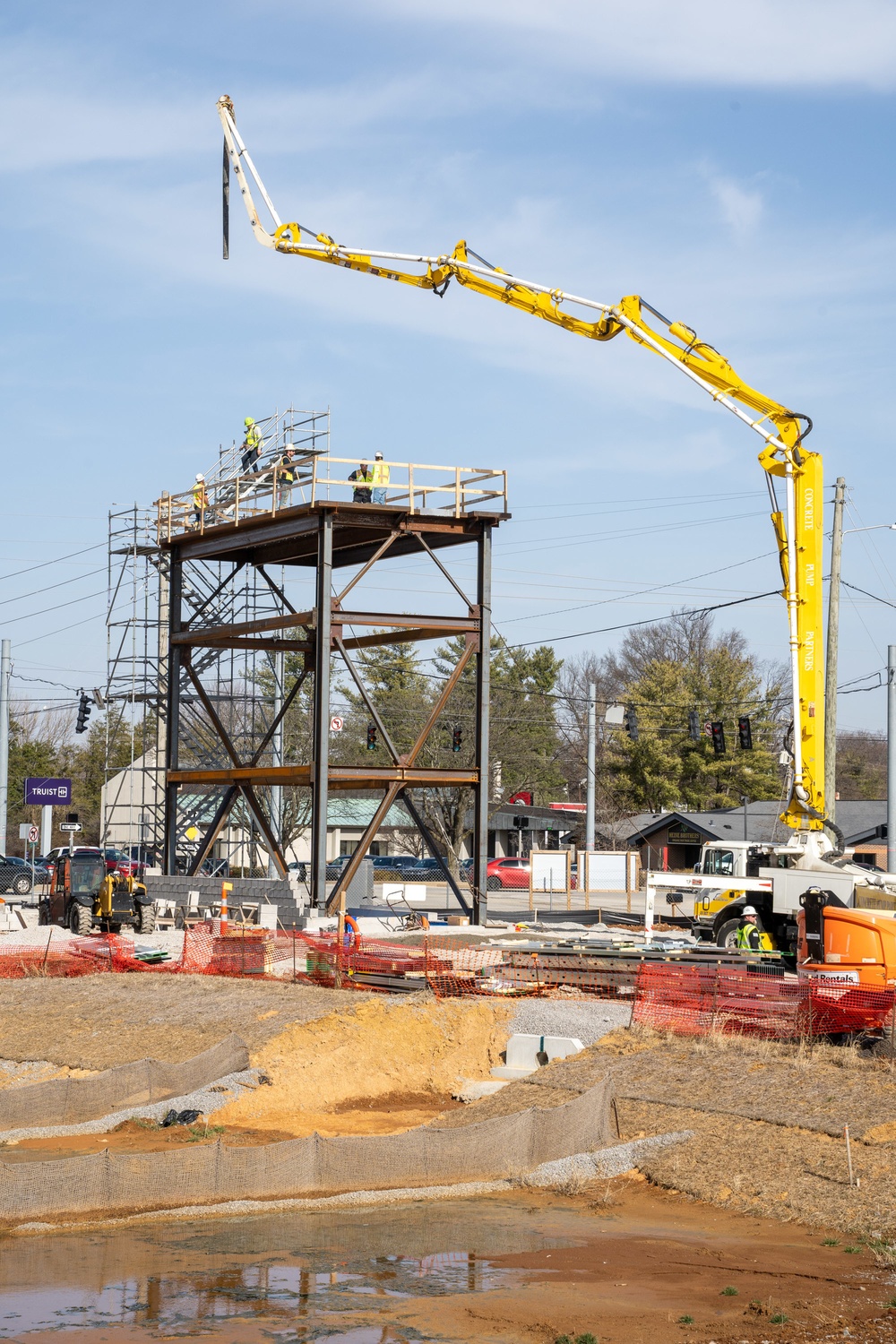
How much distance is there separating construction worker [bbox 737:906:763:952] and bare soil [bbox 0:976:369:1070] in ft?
25.6

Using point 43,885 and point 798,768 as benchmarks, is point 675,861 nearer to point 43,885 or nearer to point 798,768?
point 43,885

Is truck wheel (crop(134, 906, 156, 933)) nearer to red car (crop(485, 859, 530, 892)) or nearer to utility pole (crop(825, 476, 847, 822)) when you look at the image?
utility pole (crop(825, 476, 847, 822))

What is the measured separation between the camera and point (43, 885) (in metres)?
54.9

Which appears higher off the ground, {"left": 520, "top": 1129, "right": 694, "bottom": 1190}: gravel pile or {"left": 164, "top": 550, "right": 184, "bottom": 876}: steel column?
{"left": 164, "top": 550, "right": 184, "bottom": 876}: steel column

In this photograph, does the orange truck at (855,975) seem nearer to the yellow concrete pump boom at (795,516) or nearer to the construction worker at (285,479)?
the yellow concrete pump boom at (795,516)

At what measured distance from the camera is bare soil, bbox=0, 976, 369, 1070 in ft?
70.3

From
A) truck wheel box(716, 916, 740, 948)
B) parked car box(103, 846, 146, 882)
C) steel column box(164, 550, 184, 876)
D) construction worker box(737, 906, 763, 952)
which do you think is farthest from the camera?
steel column box(164, 550, 184, 876)

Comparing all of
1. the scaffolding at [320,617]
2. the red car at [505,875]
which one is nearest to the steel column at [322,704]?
the scaffolding at [320,617]

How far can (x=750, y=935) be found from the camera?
2741 centimetres

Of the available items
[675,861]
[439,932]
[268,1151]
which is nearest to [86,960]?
[439,932]

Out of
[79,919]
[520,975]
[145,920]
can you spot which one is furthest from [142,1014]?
[145,920]

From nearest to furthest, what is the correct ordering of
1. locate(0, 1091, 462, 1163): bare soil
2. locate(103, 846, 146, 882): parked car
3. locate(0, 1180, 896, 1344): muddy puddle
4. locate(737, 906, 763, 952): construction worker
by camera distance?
locate(0, 1180, 896, 1344): muddy puddle, locate(0, 1091, 462, 1163): bare soil, locate(737, 906, 763, 952): construction worker, locate(103, 846, 146, 882): parked car

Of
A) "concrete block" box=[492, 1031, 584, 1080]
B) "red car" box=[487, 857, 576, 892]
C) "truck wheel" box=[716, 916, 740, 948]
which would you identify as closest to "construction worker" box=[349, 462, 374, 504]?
"truck wheel" box=[716, 916, 740, 948]

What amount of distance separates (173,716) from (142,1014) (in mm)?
19620
